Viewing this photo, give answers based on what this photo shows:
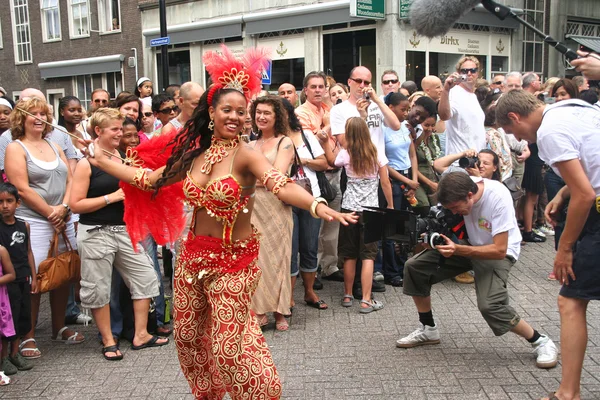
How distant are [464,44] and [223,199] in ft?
55.7

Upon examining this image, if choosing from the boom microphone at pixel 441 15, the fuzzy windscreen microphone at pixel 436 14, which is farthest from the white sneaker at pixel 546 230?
the fuzzy windscreen microphone at pixel 436 14

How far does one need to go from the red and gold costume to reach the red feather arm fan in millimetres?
201

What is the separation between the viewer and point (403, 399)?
166 inches

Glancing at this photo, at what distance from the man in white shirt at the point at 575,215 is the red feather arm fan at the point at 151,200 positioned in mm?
2403

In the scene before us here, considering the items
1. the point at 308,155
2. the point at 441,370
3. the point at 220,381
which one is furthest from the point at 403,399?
the point at 308,155

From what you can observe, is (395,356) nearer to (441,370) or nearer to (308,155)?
(441,370)

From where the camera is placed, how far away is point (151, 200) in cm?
424

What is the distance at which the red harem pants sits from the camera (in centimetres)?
356

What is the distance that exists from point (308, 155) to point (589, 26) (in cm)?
1959

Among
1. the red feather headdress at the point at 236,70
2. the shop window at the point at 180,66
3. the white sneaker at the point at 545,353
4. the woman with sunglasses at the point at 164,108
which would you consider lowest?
the white sneaker at the point at 545,353

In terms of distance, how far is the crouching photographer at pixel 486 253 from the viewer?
15.3 ft

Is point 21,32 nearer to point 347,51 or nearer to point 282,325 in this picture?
point 347,51

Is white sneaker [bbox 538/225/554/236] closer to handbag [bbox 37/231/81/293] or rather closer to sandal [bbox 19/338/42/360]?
handbag [bbox 37/231/81/293]

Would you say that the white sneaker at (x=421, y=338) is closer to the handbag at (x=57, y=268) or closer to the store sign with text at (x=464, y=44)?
the handbag at (x=57, y=268)
